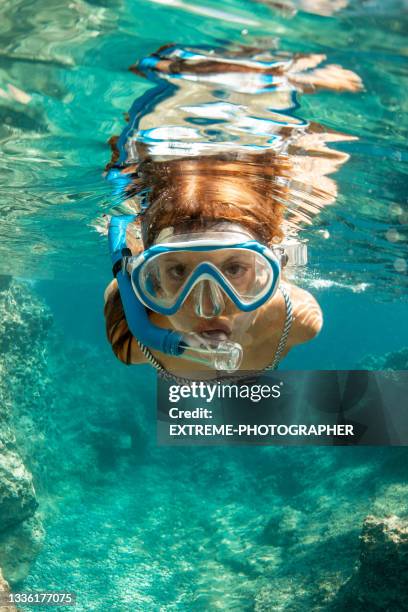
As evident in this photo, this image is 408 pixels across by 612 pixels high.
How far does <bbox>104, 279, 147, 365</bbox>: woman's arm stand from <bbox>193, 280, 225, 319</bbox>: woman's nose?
1.25 m

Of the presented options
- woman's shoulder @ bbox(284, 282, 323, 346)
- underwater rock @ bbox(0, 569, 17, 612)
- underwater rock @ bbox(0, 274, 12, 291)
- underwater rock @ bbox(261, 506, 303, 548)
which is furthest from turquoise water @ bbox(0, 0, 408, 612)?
underwater rock @ bbox(0, 569, 17, 612)

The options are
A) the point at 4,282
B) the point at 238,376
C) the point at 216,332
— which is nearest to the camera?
the point at 216,332

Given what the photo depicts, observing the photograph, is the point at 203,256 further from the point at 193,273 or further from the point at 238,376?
the point at 238,376

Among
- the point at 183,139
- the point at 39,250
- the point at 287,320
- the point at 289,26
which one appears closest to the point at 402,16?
the point at 289,26

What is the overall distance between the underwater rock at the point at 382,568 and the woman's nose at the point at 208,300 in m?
9.87

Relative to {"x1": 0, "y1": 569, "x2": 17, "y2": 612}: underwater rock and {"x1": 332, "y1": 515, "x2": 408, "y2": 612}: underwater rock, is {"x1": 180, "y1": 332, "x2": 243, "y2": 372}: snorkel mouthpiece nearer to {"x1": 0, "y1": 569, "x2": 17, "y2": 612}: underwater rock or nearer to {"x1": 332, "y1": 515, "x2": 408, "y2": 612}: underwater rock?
{"x1": 332, "y1": 515, "x2": 408, "y2": 612}: underwater rock

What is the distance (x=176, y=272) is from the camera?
4949 millimetres

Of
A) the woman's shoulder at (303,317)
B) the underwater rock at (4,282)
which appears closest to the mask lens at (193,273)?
the woman's shoulder at (303,317)

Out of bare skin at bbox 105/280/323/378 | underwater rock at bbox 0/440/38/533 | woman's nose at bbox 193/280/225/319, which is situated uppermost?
woman's nose at bbox 193/280/225/319

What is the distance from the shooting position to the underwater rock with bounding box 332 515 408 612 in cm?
1159

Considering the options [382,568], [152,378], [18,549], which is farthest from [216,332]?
[152,378]

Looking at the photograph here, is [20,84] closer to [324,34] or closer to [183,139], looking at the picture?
[183,139]

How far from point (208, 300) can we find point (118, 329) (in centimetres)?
147

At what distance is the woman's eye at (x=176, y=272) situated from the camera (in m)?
4.93
